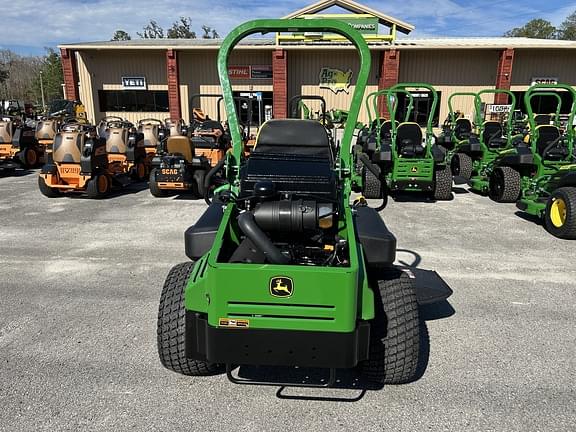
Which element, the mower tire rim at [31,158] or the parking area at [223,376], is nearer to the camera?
the parking area at [223,376]

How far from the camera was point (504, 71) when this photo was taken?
1816 centimetres

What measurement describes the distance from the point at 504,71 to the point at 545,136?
1239 centimetres

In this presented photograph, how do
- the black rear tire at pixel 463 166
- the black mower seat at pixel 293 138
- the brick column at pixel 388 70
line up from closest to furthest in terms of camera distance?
1. the black mower seat at pixel 293 138
2. the black rear tire at pixel 463 166
3. the brick column at pixel 388 70

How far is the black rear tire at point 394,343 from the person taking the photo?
8.68 feet

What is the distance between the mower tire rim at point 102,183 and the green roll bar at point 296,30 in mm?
5337

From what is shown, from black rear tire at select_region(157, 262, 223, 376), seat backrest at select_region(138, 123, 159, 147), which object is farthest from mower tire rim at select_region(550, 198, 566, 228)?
seat backrest at select_region(138, 123, 159, 147)

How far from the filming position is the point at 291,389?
2717mm

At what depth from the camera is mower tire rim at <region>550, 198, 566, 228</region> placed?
234 inches

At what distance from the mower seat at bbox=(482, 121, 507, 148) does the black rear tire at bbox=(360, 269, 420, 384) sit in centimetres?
792

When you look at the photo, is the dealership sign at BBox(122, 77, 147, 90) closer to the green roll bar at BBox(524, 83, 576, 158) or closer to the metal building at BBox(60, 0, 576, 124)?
the metal building at BBox(60, 0, 576, 124)

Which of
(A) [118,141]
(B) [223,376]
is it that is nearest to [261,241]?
(B) [223,376]

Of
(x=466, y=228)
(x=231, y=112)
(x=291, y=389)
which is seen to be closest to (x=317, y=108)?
(x=466, y=228)

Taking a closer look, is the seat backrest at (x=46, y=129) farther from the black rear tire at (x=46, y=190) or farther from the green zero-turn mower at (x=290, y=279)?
the green zero-turn mower at (x=290, y=279)

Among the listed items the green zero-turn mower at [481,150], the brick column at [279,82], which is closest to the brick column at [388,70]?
the brick column at [279,82]
